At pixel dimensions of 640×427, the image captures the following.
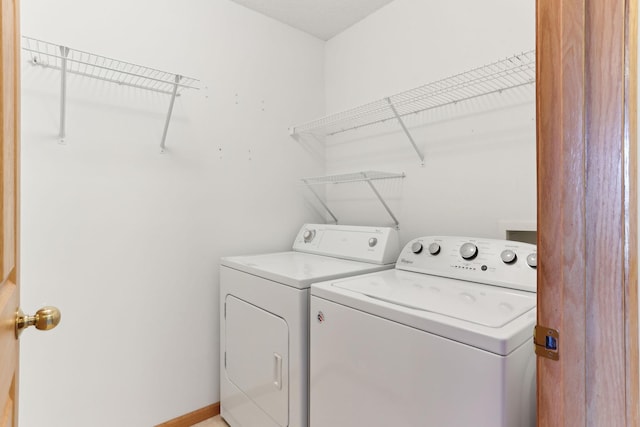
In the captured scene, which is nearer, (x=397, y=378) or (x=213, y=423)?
(x=397, y=378)

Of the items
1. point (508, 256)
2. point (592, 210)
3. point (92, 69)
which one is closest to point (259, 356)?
point (508, 256)

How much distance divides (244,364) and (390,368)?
996 mm

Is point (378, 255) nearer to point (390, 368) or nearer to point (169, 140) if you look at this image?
point (390, 368)

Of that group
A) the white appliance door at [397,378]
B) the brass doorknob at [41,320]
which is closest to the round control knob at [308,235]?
the white appliance door at [397,378]

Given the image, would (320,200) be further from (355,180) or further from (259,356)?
(259,356)

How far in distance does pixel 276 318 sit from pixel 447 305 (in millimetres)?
774

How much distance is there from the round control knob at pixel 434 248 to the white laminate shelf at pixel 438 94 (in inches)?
22.8

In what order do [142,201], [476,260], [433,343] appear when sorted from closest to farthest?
[433,343], [476,260], [142,201]

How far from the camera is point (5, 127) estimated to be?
620 millimetres

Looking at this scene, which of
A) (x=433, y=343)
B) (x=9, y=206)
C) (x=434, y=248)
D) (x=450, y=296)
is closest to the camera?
(x=9, y=206)

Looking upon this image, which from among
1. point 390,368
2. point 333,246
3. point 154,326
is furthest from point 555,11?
point 154,326

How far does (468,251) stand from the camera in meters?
1.50

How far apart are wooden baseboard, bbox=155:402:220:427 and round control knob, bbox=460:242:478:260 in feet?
5.51

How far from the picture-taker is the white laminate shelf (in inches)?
61.4
